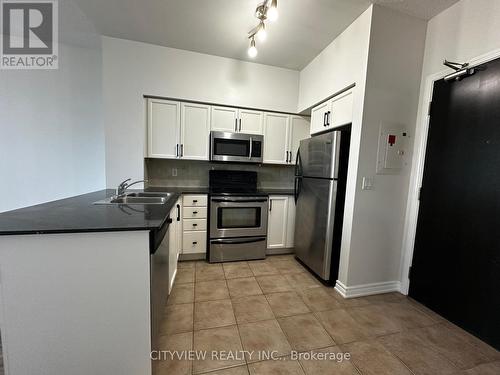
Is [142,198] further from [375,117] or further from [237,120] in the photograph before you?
A: [375,117]

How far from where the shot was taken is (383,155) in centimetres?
199

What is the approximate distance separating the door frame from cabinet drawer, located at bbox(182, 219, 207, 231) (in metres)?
2.28

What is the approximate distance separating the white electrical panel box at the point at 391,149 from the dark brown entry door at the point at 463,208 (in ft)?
0.66

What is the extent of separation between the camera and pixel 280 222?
9.71ft

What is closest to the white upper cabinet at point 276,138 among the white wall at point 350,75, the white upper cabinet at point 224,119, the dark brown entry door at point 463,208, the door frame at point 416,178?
the white upper cabinet at point 224,119

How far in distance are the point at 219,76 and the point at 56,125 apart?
2250 mm

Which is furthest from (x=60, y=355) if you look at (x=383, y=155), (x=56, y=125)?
(x=56, y=125)

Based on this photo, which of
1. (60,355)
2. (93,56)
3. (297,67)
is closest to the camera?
(60,355)

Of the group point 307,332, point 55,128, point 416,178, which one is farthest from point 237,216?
point 55,128

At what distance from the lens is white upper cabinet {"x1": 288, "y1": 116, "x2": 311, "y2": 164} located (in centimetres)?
316

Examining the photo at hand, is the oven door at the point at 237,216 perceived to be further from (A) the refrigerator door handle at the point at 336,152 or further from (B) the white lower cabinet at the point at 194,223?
(A) the refrigerator door handle at the point at 336,152

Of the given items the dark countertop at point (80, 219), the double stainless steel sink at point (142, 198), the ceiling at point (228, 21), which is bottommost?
the double stainless steel sink at point (142, 198)

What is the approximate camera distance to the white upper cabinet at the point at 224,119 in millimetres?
2848

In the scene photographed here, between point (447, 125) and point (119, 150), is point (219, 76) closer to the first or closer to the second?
point (119, 150)
